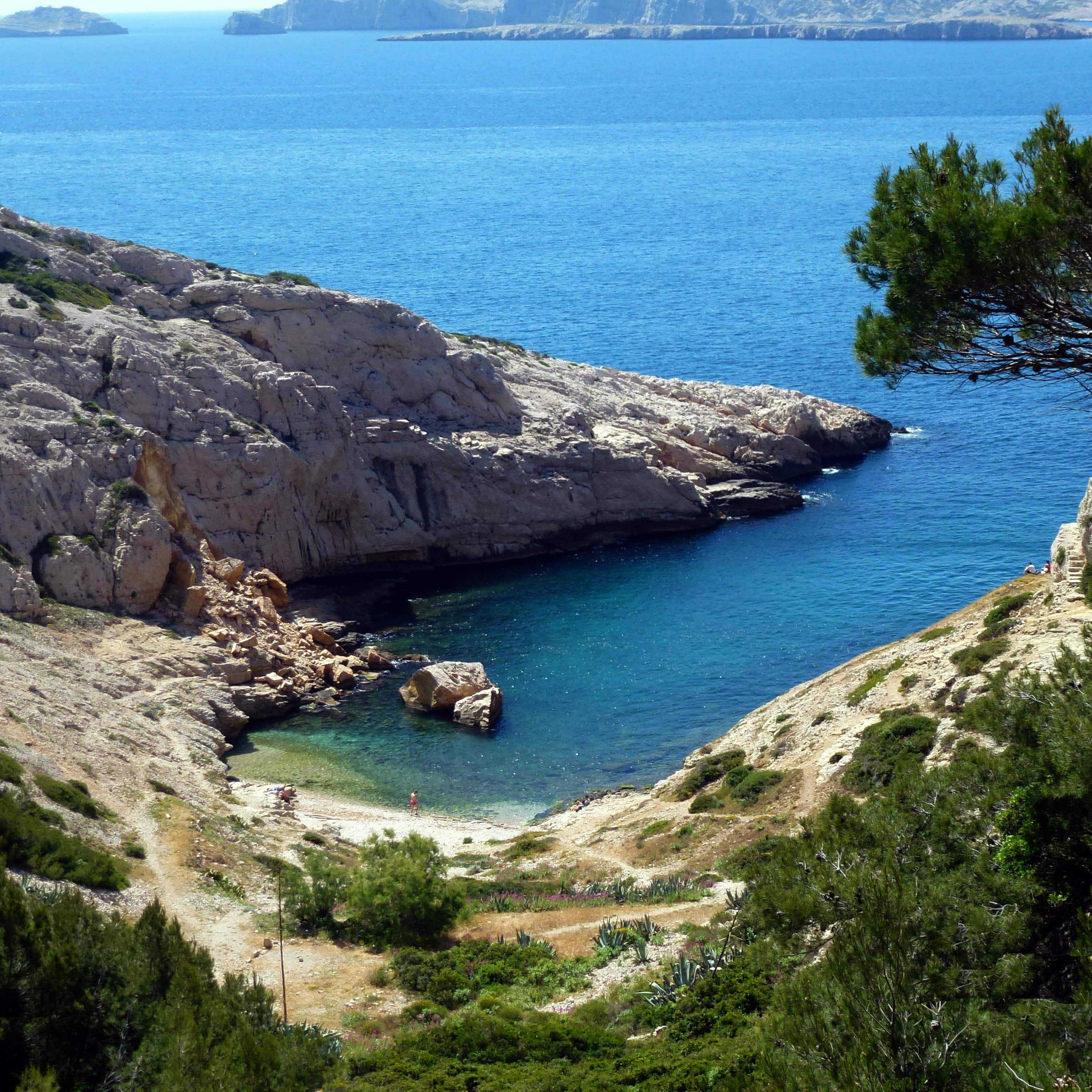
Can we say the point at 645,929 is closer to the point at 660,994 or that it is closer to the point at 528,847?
the point at 660,994

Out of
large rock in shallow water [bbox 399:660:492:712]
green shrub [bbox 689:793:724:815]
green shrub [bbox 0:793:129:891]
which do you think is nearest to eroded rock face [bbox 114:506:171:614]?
large rock in shallow water [bbox 399:660:492:712]

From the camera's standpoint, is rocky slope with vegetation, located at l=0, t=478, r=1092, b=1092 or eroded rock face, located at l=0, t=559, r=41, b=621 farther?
eroded rock face, located at l=0, t=559, r=41, b=621

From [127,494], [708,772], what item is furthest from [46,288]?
[708,772]

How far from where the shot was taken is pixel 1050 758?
18156 millimetres

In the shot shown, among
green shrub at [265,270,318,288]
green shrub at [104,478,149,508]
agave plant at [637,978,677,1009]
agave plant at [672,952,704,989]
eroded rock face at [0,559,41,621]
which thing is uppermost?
green shrub at [265,270,318,288]

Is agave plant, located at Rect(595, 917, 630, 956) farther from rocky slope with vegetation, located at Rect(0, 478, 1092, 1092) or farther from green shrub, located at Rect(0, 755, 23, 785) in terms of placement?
green shrub, located at Rect(0, 755, 23, 785)

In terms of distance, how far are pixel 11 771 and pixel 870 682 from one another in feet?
84.8

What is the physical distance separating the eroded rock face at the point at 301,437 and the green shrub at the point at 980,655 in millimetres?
32997

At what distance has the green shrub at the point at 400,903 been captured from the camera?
29641 mm

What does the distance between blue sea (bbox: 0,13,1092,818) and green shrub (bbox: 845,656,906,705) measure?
8608 mm

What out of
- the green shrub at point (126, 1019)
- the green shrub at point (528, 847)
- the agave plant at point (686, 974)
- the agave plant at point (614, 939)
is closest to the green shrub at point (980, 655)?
the green shrub at point (528, 847)

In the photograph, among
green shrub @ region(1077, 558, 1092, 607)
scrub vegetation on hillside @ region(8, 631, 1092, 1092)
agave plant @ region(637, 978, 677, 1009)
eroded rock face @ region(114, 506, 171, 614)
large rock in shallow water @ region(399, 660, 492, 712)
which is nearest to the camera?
scrub vegetation on hillside @ region(8, 631, 1092, 1092)

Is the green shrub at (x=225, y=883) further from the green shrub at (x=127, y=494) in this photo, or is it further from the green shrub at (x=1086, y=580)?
the green shrub at (x=127, y=494)

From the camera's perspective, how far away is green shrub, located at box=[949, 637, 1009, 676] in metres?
35.9
